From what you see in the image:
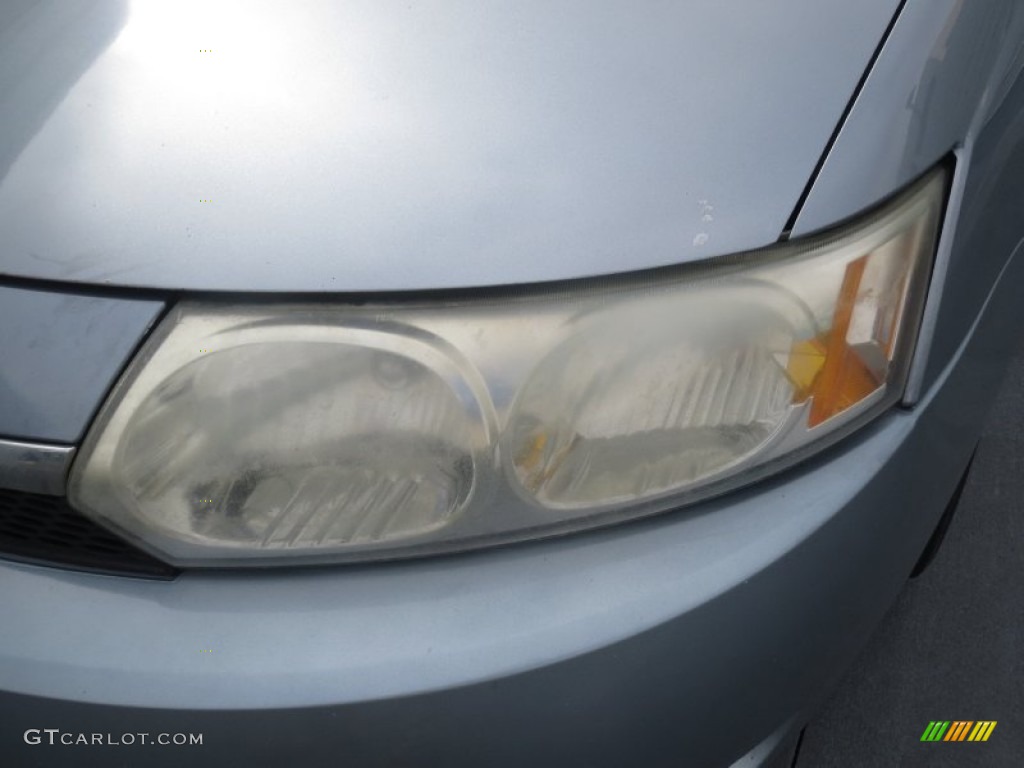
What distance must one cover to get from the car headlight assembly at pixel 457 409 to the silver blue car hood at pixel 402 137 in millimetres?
43

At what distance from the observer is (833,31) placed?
1.22 m

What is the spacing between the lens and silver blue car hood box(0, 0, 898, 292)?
1040 millimetres

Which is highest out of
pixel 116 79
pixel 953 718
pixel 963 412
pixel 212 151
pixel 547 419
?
pixel 116 79

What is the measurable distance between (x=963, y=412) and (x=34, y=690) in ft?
4.05

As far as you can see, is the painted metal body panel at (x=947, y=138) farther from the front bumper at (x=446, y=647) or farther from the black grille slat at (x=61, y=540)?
the black grille slat at (x=61, y=540)

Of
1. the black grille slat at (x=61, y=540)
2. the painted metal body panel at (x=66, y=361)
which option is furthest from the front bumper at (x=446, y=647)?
the painted metal body panel at (x=66, y=361)

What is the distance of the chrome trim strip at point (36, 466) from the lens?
1.05 metres

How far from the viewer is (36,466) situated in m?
1.06

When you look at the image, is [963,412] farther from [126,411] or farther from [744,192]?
[126,411]

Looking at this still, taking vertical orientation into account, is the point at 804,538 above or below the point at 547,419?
below

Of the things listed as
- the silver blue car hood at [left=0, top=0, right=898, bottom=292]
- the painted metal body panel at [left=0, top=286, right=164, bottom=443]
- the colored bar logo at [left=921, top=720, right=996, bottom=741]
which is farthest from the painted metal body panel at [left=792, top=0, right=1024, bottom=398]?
the colored bar logo at [left=921, top=720, right=996, bottom=741]

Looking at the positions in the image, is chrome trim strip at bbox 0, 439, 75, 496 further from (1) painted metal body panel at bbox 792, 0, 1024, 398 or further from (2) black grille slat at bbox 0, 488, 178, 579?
(1) painted metal body panel at bbox 792, 0, 1024, 398

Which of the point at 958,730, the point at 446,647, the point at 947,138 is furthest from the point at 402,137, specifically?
the point at 958,730

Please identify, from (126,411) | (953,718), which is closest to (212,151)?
(126,411)
